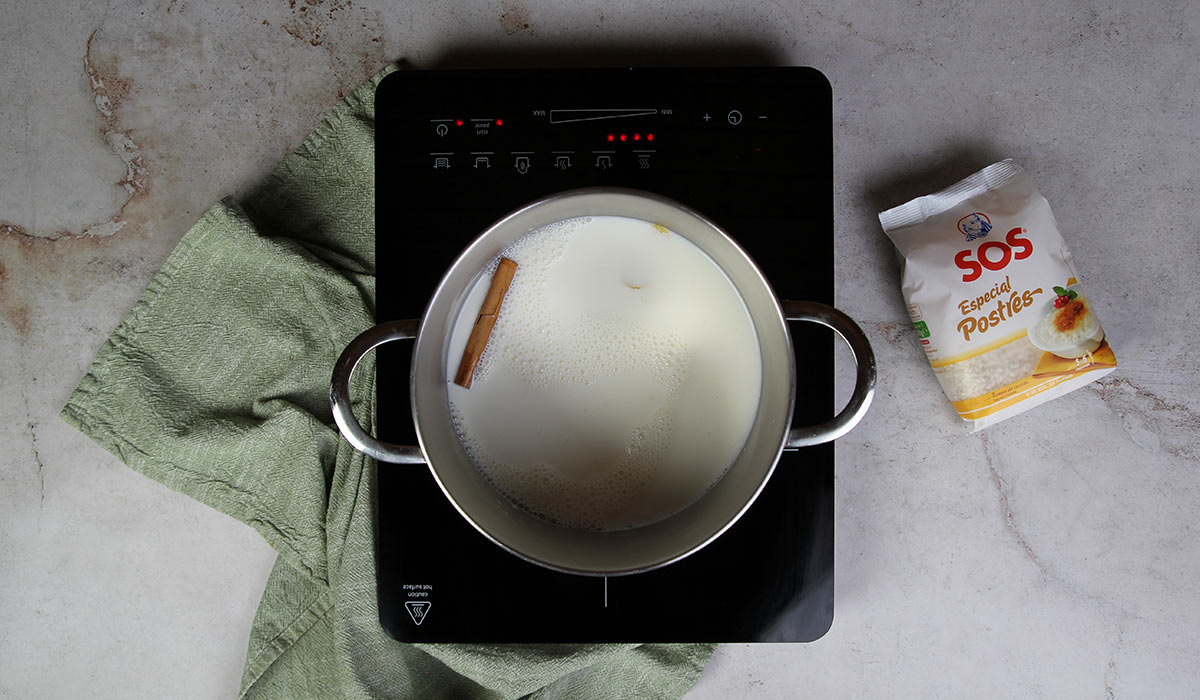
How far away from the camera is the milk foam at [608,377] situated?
0.57 m

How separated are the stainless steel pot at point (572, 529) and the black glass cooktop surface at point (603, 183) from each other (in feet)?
0.23

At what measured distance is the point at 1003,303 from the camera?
64 cm

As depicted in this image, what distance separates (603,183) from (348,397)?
0.25 meters

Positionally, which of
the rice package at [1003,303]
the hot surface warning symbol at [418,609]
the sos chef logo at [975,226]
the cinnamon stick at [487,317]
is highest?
the cinnamon stick at [487,317]

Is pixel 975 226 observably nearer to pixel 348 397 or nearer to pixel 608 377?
pixel 608 377

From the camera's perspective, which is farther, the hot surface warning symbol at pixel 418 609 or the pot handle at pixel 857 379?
the hot surface warning symbol at pixel 418 609

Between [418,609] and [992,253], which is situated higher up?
[992,253]

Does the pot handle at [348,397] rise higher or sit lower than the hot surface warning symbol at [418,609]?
higher

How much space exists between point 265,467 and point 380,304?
17 cm

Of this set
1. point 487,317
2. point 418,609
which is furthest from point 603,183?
point 418,609

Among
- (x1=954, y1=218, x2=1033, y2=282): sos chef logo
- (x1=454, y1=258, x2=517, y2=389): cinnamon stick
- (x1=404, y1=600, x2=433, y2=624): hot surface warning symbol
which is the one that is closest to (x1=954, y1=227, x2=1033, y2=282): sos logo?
(x1=954, y1=218, x2=1033, y2=282): sos chef logo

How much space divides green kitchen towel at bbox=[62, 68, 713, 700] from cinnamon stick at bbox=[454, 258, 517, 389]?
123 mm

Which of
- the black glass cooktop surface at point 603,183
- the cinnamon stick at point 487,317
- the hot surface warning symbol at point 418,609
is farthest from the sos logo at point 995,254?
the hot surface warning symbol at point 418,609

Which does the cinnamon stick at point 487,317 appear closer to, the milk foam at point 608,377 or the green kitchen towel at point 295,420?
the milk foam at point 608,377
